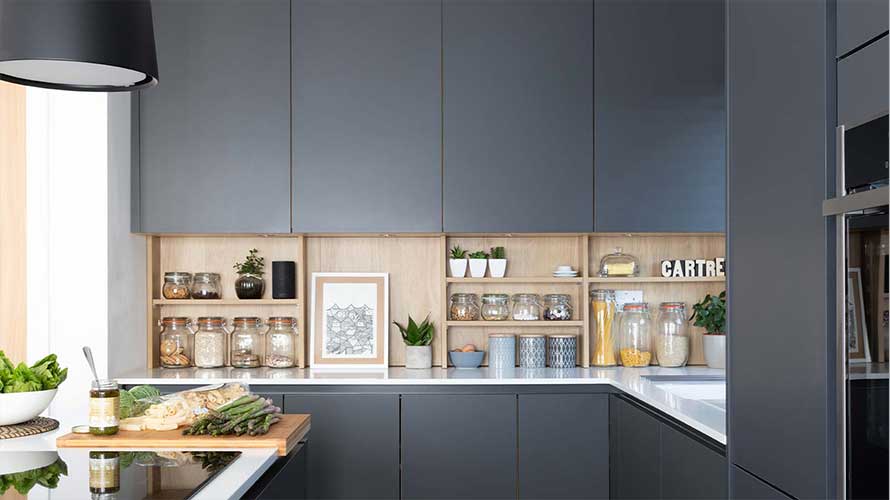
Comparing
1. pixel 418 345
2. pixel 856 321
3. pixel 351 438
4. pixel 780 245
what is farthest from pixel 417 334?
pixel 856 321

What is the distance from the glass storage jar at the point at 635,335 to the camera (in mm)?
4035

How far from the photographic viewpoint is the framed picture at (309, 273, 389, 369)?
408cm

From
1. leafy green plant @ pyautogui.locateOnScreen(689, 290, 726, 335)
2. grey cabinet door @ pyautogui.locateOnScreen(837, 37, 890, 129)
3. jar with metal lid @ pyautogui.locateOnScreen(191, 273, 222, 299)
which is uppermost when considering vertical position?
grey cabinet door @ pyautogui.locateOnScreen(837, 37, 890, 129)

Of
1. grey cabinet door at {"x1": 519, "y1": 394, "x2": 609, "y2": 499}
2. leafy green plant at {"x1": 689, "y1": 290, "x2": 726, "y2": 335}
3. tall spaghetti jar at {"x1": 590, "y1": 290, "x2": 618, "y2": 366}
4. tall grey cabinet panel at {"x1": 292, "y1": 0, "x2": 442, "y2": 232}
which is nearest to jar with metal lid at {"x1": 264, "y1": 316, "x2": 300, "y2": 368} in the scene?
tall grey cabinet panel at {"x1": 292, "y1": 0, "x2": 442, "y2": 232}

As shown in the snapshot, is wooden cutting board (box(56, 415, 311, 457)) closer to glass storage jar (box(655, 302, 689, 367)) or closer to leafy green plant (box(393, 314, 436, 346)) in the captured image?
leafy green plant (box(393, 314, 436, 346))

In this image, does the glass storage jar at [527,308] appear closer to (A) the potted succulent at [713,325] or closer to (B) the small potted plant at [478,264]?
(B) the small potted plant at [478,264]

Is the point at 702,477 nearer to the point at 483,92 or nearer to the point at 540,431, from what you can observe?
the point at 540,431

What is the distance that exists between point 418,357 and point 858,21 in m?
2.77

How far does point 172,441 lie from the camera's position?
204 cm

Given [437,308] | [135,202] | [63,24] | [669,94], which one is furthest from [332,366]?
[63,24]

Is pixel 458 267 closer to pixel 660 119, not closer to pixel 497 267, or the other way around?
pixel 497 267

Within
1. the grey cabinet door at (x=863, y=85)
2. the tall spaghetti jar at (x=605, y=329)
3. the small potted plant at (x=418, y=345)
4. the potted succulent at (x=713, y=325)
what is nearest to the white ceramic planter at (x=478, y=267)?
the small potted plant at (x=418, y=345)

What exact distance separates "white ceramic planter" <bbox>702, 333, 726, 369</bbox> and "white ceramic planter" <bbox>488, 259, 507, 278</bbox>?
102 centimetres

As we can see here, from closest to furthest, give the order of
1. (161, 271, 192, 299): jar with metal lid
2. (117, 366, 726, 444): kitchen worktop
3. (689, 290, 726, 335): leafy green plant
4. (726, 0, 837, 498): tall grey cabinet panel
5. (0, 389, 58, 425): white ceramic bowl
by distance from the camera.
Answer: (726, 0, 837, 498): tall grey cabinet panel → (0, 389, 58, 425): white ceramic bowl → (117, 366, 726, 444): kitchen worktop → (689, 290, 726, 335): leafy green plant → (161, 271, 192, 299): jar with metal lid
